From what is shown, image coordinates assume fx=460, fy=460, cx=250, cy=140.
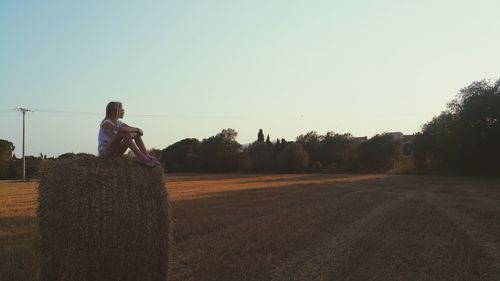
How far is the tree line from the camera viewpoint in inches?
1709

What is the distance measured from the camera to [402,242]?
9227 millimetres

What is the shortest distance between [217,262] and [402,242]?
4.02 m

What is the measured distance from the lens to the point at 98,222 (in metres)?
5.49

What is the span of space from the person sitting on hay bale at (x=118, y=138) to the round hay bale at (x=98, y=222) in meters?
0.18

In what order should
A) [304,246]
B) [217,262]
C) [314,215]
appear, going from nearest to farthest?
1. [217,262]
2. [304,246]
3. [314,215]

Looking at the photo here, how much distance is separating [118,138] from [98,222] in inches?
42.3

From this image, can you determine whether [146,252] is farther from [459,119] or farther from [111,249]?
[459,119]

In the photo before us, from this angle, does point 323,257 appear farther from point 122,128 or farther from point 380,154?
point 380,154

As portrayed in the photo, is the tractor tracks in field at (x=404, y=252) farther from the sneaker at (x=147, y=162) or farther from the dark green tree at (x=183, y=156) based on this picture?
the dark green tree at (x=183, y=156)

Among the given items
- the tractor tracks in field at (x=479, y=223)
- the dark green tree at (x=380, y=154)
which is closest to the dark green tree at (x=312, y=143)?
the dark green tree at (x=380, y=154)

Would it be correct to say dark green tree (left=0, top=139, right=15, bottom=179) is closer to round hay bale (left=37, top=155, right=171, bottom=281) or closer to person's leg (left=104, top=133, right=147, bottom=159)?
person's leg (left=104, top=133, right=147, bottom=159)

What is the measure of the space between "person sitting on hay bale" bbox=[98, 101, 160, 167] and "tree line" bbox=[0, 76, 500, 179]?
40814 mm

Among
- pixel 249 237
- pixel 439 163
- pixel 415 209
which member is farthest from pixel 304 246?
pixel 439 163

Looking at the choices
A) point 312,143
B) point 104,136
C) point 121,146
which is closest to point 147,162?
point 121,146
